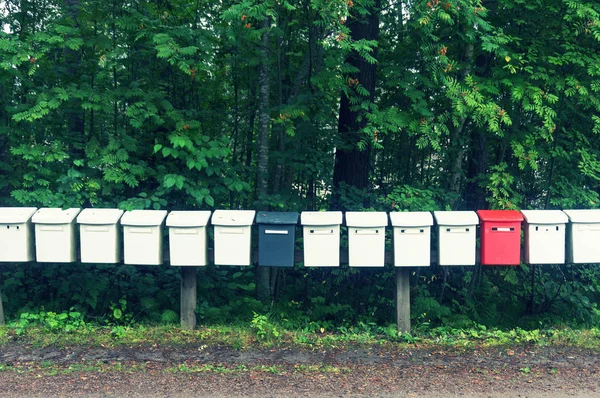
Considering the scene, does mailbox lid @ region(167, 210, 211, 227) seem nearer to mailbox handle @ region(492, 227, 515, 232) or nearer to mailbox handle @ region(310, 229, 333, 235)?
mailbox handle @ region(310, 229, 333, 235)

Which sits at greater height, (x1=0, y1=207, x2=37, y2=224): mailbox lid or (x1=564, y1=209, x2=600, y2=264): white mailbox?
(x1=0, y1=207, x2=37, y2=224): mailbox lid

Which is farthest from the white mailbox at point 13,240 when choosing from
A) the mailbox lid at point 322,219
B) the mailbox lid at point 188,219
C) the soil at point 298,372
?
the mailbox lid at point 322,219

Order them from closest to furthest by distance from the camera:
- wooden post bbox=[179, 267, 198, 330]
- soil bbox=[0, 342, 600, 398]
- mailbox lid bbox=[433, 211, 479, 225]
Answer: soil bbox=[0, 342, 600, 398] → mailbox lid bbox=[433, 211, 479, 225] → wooden post bbox=[179, 267, 198, 330]

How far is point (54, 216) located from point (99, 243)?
1.97 ft

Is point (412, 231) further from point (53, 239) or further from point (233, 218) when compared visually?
point (53, 239)

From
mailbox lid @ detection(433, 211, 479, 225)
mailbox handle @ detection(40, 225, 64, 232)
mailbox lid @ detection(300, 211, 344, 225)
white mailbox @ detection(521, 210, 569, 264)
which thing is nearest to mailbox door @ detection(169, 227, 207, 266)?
mailbox lid @ detection(300, 211, 344, 225)

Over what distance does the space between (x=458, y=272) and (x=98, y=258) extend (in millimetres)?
5008

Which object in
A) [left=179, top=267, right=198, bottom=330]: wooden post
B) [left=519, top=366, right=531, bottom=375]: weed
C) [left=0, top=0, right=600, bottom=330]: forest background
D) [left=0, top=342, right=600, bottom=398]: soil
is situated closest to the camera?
[left=0, top=342, right=600, bottom=398]: soil

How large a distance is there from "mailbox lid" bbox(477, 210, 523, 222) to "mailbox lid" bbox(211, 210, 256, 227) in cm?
259

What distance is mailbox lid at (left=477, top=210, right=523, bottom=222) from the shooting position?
20.3 ft

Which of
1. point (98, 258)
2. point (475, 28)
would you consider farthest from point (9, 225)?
point (475, 28)

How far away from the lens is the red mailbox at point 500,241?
624 cm

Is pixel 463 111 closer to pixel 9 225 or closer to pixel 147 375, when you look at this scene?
pixel 147 375

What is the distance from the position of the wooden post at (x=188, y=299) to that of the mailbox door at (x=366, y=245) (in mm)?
1850
